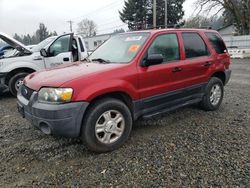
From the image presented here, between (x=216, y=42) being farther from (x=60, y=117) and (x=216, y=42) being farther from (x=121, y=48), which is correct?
(x=60, y=117)

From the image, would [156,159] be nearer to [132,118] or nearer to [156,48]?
[132,118]

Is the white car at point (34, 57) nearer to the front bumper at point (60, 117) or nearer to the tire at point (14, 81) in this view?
the tire at point (14, 81)

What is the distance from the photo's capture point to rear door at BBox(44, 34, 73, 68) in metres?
7.20

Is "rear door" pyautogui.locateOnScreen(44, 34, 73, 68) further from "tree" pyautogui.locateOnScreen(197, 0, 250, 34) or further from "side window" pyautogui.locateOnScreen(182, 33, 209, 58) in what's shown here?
"tree" pyautogui.locateOnScreen(197, 0, 250, 34)

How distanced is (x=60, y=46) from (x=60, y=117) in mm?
4876

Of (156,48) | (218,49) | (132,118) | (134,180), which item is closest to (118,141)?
(132,118)

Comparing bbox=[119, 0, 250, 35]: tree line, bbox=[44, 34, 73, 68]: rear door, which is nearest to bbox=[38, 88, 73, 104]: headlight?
bbox=[44, 34, 73, 68]: rear door

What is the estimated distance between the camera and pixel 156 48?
158 inches

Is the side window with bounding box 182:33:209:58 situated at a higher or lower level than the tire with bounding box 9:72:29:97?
higher

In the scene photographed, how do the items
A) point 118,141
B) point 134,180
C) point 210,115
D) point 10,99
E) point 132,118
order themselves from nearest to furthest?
point 134,180 < point 118,141 < point 132,118 < point 210,115 < point 10,99

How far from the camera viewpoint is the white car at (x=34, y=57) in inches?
265

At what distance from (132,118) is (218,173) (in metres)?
1.49

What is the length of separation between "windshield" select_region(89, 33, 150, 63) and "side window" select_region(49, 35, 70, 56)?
3021mm

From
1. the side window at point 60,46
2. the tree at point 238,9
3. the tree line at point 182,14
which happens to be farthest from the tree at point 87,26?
the side window at point 60,46
